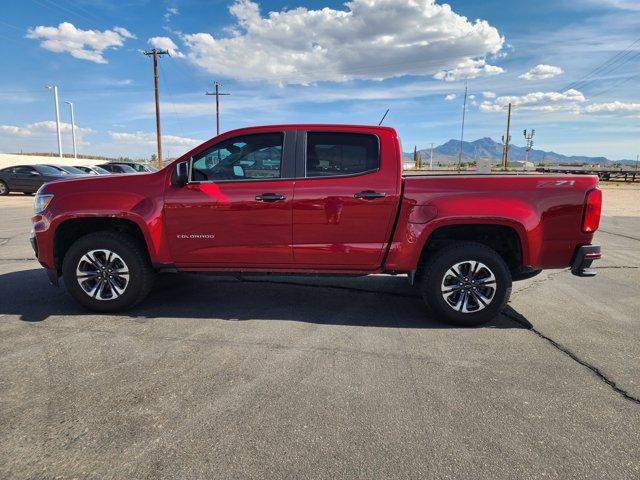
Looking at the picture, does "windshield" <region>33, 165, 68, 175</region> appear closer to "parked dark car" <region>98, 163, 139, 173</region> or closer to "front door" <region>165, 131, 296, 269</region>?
"parked dark car" <region>98, 163, 139, 173</region>

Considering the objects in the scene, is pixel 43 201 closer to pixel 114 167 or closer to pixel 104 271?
pixel 104 271

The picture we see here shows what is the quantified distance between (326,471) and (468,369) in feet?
5.31

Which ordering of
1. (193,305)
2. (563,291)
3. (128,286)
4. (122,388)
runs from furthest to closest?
1. (563,291)
2. (193,305)
3. (128,286)
4. (122,388)

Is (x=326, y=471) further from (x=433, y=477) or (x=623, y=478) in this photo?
(x=623, y=478)

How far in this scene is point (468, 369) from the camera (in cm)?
343

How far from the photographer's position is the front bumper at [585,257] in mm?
4125

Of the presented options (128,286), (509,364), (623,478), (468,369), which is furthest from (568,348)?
(128,286)

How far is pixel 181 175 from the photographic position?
438 cm

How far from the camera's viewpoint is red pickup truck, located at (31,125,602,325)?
417 centimetres

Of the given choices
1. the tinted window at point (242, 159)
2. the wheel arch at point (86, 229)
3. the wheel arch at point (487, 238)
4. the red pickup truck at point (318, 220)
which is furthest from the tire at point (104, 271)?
the wheel arch at point (487, 238)

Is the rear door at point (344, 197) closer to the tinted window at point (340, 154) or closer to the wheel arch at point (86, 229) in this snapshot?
the tinted window at point (340, 154)

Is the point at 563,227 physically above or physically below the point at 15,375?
above

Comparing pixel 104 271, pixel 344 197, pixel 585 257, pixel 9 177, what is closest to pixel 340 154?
pixel 344 197

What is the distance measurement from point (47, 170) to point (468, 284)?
74.5 ft
